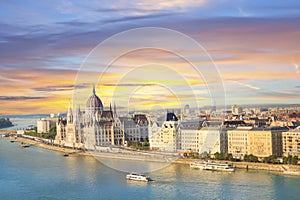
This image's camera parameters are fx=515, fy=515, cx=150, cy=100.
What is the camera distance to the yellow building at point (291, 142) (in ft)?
27.8

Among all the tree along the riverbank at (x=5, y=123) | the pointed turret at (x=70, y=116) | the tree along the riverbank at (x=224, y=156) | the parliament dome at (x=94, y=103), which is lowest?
the tree along the riverbank at (x=5, y=123)

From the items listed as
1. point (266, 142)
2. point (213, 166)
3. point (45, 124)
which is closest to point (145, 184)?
point (213, 166)

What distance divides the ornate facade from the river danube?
161 inches

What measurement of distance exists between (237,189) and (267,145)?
3.14 meters

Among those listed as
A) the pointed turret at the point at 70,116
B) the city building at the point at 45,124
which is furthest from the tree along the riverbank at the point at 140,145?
the city building at the point at 45,124

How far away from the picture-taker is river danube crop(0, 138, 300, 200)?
5.53 metres

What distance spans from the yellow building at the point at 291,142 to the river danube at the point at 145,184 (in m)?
1.51

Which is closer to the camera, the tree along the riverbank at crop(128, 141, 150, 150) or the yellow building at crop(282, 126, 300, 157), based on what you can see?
the yellow building at crop(282, 126, 300, 157)

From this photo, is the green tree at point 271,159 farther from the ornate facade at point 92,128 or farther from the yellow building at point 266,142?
the ornate facade at point 92,128

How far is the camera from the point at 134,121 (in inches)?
498

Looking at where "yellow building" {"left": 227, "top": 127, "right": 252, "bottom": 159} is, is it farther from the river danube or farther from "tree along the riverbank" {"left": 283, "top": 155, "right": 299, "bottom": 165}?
the river danube

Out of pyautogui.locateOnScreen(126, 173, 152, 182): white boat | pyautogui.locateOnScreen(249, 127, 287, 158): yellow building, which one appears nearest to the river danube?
pyautogui.locateOnScreen(126, 173, 152, 182): white boat

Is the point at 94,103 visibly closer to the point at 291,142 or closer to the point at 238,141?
the point at 238,141

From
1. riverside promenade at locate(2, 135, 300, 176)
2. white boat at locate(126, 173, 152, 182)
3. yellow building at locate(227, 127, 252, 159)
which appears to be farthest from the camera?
yellow building at locate(227, 127, 252, 159)
